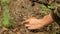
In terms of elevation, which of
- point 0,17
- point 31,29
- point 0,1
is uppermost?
point 0,1

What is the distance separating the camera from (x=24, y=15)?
3062 mm

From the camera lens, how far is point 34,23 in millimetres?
2881

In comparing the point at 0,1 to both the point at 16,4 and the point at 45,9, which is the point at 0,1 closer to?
the point at 16,4

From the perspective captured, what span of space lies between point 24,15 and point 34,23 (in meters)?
0.27

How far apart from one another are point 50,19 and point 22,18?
1.68 ft

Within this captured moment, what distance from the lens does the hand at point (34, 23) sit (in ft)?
9.29

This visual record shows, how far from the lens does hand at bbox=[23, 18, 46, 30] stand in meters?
2.83

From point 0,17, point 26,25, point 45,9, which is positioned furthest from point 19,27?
point 45,9

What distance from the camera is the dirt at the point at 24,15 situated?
286 cm

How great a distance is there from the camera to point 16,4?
125 inches

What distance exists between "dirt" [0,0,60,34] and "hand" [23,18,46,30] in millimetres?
70

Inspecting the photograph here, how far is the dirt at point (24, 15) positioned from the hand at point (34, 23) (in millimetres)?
70

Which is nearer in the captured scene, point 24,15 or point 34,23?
point 34,23

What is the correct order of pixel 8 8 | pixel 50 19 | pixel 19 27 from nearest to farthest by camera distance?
pixel 50 19 < pixel 19 27 < pixel 8 8
